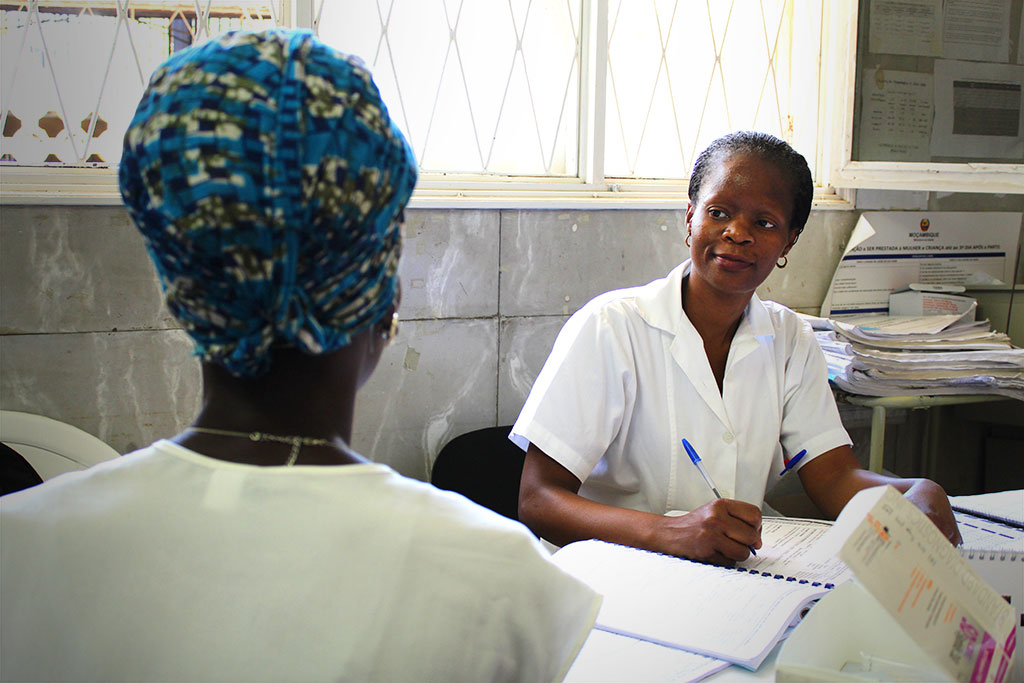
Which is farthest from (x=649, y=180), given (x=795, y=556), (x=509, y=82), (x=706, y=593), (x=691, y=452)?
(x=706, y=593)

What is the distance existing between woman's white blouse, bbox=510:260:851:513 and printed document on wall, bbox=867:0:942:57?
1333mm

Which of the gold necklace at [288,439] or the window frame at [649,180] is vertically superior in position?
the window frame at [649,180]

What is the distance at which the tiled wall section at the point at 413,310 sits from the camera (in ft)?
6.69

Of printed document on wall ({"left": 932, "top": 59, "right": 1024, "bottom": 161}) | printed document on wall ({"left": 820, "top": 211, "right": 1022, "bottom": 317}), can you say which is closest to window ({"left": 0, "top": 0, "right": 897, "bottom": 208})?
printed document on wall ({"left": 820, "top": 211, "right": 1022, "bottom": 317})

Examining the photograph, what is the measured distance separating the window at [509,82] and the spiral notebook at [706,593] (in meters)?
1.31

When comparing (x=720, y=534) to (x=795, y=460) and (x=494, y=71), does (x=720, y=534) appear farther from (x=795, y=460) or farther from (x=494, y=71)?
(x=494, y=71)

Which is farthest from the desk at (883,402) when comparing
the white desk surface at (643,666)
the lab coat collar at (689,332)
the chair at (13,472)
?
the chair at (13,472)

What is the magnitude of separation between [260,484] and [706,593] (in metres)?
0.72

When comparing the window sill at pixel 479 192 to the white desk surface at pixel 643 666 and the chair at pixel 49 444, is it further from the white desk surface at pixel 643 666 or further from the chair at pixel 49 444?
the white desk surface at pixel 643 666

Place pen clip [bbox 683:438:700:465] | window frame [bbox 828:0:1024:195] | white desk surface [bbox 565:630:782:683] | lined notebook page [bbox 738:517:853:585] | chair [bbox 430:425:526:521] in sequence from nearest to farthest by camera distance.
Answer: white desk surface [bbox 565:630:782:683] → lined notebook page [bbox 738:517:853:585] → pen clip [bbox 683:438:700:465] → chair [bbox 430:425:526:521] → window frame [bbox 828:0:1024:195]

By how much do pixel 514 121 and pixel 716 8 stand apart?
78 centimetres

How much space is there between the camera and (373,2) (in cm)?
236

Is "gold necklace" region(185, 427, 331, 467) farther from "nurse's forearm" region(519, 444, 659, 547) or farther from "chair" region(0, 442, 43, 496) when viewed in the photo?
"chair" region(0, 442, 43, 496)

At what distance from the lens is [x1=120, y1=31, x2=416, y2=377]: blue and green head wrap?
67cm
